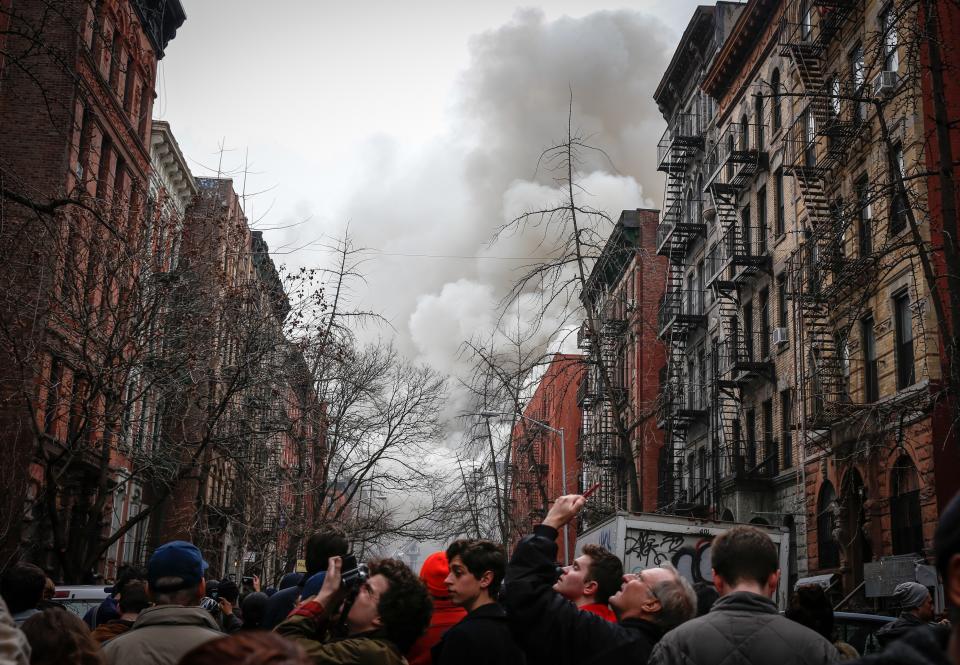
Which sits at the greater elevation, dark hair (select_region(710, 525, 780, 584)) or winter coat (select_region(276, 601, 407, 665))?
dark hair (select_region(710, 525, 780, 584))

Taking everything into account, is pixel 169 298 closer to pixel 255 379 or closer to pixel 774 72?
pixel 255 379

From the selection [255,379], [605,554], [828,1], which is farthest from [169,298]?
[828,1]

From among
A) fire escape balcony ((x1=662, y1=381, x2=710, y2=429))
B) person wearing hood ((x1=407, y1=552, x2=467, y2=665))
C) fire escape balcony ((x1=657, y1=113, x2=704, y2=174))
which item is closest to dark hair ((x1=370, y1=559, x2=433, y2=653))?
person wearing hood ((x1=407, y1=552, x2=467, y2=665))

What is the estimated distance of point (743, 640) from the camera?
470 centimetres

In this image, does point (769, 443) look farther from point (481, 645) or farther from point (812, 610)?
point (481, 645)

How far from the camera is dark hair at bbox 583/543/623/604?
19.0ft

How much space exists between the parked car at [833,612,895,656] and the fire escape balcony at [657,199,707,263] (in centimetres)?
3168

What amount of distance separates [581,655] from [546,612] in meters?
0.28

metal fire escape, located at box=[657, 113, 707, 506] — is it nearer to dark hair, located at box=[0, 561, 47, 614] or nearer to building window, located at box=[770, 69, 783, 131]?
building window, located at box=[770, 69, 783, 131]

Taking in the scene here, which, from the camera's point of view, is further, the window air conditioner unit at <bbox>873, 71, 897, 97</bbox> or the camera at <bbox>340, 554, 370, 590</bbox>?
the window air conditioner unit at <bbox>873, 71, 897, 97</bbox>

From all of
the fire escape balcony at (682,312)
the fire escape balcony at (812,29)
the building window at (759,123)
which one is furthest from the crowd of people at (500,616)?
the fire escape balcony at (682,312)

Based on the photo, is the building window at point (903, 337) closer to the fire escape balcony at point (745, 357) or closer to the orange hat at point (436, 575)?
the fire escape balcony at point (745, 357)

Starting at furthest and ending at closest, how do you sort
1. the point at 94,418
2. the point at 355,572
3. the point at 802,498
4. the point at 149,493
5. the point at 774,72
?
the point at 149,493 < the point at 774,72 < the point at 802,498 < the point at 94,418 < the point at 355,572

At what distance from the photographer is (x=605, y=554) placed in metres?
5.98
